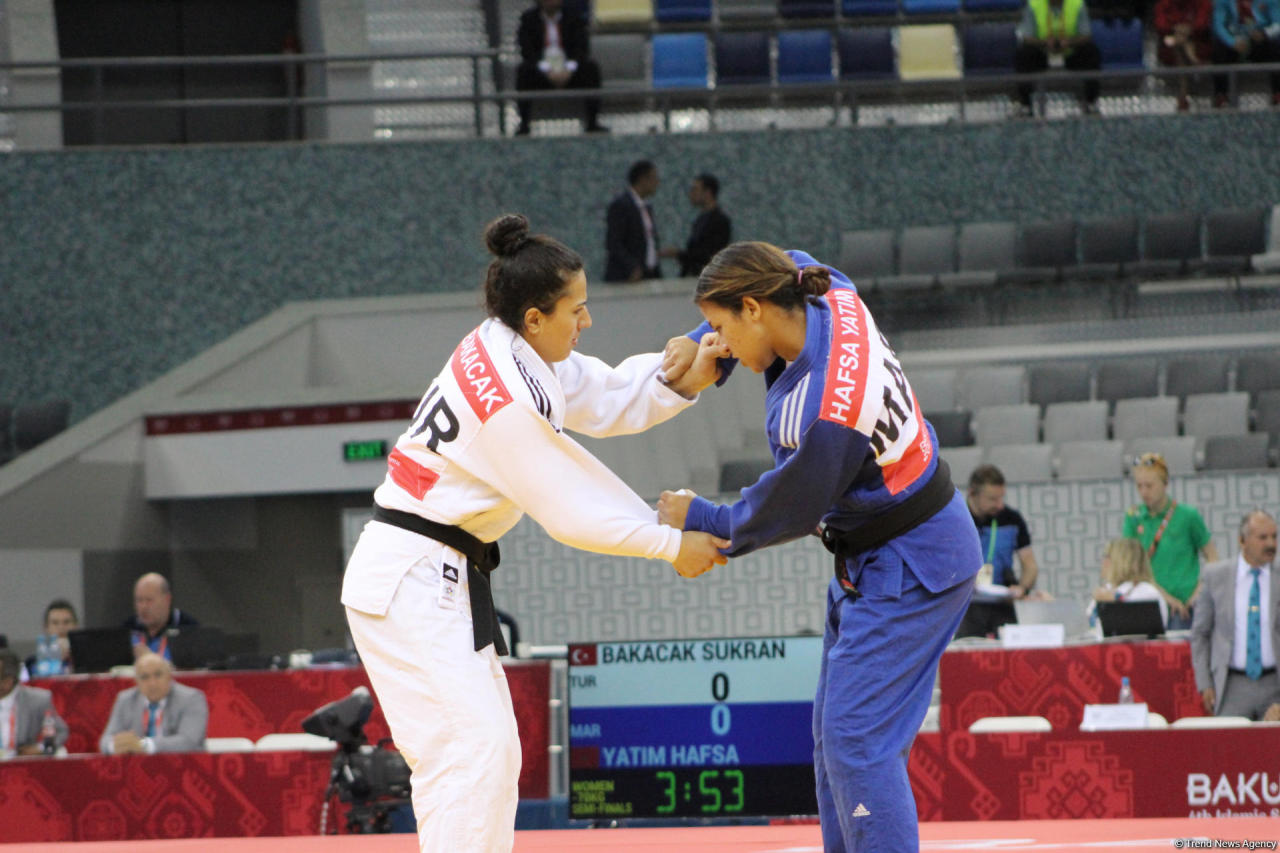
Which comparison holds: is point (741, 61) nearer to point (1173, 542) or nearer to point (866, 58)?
point (866, 58)

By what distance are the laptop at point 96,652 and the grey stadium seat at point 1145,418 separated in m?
6.11

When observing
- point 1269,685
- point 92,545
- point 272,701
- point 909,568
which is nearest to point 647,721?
point 272,701

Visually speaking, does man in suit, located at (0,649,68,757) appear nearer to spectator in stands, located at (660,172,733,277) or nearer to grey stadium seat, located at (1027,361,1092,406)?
spectator in stands, located at (660,172,733,277)

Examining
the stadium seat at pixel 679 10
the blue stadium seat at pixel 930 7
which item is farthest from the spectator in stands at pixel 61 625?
the blue stadium seat at pixel 930 7

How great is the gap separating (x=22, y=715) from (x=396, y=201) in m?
6.24

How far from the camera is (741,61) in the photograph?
13.0m

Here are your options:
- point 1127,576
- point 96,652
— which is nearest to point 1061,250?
point 1127,576

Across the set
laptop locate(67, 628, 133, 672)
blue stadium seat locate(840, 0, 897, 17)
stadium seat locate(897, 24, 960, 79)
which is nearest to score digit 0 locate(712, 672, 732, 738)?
laptop locate(67, 628, 133, 672)

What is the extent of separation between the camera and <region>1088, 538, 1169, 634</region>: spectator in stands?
7.33m

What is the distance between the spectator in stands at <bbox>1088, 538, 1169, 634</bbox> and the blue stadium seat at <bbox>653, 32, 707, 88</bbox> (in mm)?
6648

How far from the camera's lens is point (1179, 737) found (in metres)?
5.48

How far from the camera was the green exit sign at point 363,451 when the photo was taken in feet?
34.3

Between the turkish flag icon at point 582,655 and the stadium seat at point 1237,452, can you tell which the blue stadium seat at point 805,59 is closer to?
the stadium seat at point 1237,452

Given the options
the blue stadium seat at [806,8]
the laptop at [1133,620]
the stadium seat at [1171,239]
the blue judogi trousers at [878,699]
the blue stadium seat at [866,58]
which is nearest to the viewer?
the blue judogi trousers at [878,699]
